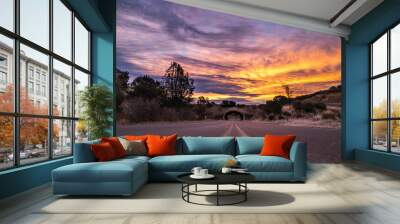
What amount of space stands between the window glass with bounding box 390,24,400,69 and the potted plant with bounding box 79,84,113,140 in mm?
6343

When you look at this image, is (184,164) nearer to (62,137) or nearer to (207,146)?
(207,146)

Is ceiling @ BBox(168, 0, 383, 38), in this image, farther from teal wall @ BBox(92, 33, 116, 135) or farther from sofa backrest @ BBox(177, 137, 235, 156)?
sofa backrest @ BBox(177, 137, 235, 156)

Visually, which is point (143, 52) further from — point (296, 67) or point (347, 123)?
point (347, 123)

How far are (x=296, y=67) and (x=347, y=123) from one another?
285 cm

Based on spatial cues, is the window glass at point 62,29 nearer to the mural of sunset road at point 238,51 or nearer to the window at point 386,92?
the mural of sunset road at point 238,51

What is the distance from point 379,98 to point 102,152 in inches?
273

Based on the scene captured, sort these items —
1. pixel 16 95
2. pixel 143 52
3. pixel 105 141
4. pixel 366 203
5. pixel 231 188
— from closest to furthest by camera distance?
pixel 366 203 → pixel 16 95 → pixel 231 188 → pixel 105 141 → pixel 143 52

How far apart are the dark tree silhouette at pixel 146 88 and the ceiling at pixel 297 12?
278 cm

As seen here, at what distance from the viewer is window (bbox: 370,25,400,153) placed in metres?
8.48

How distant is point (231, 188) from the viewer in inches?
227

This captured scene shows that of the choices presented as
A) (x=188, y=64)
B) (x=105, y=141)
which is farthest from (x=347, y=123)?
(x=105, y=141)

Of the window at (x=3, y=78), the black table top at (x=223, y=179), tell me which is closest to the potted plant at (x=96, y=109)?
the window at (x=3, y=78)

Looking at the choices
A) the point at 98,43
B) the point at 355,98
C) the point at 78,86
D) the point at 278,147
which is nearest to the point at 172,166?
the point at 278,147

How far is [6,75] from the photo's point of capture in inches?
205
